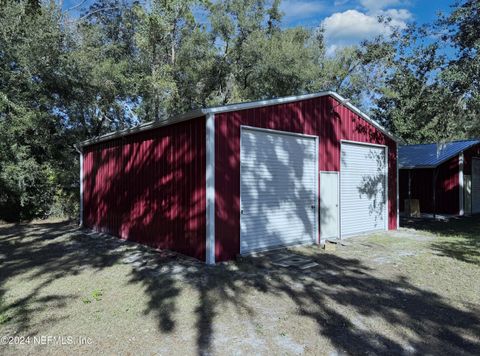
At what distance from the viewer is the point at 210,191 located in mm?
6645

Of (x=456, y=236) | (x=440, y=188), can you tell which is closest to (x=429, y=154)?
(x=440, y=188)

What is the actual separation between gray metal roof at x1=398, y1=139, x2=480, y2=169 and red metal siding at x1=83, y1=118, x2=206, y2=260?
11.9 metres

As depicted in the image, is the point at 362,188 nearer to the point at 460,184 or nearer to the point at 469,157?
the point at 460,184

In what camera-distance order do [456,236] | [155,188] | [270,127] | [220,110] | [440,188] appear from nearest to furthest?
1. [220,110]
2. [270,127]
3. [155,188]
4. [456,236]
5. [440,188]

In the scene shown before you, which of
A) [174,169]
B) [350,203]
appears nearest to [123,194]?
[174,169]

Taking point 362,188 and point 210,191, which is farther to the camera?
point 362,188

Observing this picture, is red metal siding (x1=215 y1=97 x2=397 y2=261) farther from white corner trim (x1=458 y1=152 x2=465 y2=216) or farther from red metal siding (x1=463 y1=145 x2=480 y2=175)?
red metal siding (x1=463 y1=145 x2=480 y2=175)

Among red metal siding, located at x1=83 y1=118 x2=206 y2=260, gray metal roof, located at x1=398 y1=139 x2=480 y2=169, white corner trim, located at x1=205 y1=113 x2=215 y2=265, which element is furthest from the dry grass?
gray metal roof, located at x1=398 y1=139 x2=480 y2=169

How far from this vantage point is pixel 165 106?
17797 millimetres

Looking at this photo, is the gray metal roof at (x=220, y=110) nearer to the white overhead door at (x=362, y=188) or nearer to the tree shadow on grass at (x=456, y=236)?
the white overhead door at (x=362, y=188)

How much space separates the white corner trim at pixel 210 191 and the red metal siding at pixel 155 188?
0.17 metres

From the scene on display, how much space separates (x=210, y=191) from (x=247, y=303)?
2.48 m

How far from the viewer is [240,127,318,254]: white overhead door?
292 inches

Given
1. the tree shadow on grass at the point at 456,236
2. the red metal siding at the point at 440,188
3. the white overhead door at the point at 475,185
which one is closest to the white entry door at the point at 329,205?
the tree shadow on grass at the point at 456,236
